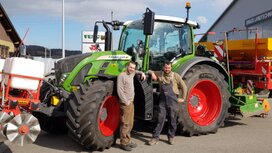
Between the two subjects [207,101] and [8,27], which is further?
[8,27]

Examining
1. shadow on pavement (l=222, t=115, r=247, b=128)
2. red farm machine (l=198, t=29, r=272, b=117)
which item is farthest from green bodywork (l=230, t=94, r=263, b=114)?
shadow on pavement (l=222, t=115, r=247, b=128)

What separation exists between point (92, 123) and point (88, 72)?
1153 mm

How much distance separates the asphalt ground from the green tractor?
0.94ft

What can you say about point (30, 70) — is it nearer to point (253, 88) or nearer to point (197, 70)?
point (197, 70)

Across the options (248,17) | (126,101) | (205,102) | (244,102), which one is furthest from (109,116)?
(248,17)

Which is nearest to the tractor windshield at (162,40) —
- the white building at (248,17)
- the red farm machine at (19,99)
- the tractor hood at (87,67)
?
the tractor hood at (87,67)

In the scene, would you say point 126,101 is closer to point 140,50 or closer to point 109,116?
point 109,116

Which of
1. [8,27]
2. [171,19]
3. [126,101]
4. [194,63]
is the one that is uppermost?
[8,27]

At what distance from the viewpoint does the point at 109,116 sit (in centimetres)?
627

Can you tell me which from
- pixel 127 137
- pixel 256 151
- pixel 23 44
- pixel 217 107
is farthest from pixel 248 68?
pixel 23 44

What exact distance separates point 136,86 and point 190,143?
1487 mm

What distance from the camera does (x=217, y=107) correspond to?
7660mm

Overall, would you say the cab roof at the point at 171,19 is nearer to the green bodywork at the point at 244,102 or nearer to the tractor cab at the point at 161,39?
the tractor cab at the point at 161,39

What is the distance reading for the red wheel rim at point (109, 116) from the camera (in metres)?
6.07
